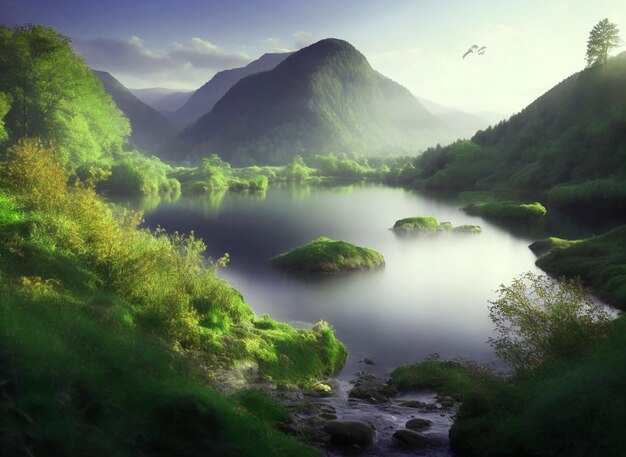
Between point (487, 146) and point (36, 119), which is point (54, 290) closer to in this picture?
point (36, 119)

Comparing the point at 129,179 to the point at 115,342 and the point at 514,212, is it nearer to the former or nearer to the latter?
the point at 514,212

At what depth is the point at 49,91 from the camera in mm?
68250

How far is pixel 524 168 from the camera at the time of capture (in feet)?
516

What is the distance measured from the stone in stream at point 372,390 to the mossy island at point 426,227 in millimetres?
55025

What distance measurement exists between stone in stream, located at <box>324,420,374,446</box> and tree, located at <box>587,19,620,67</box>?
17561 centimetres

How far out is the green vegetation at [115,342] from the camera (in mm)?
10234

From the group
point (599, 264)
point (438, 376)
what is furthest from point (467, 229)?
point (438, 376)

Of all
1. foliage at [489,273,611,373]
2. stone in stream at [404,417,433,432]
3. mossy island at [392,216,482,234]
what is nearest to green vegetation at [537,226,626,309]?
foliage at [489,273,611,373]

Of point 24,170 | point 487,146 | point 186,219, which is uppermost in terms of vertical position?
point 487,146

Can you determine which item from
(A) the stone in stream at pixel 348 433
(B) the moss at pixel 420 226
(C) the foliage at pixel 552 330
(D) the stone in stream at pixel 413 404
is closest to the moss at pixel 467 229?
(B) the moss at pixel 420 226

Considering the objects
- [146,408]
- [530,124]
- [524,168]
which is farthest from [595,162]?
[146,408]

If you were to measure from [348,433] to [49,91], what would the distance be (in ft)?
219

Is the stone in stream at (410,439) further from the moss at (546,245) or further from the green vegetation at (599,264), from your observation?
the moss at (546,245)

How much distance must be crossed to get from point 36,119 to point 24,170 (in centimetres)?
5431
